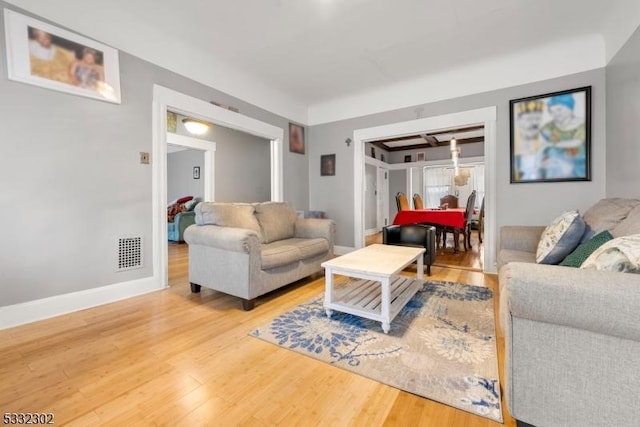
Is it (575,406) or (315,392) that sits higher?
(575,406)

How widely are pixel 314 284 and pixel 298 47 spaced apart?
2.58 metres

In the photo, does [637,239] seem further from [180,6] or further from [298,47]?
[180,6]

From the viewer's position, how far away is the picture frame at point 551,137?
2.85 meters

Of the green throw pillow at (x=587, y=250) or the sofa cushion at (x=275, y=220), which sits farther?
the sofa cushion at (x=275, y=220)

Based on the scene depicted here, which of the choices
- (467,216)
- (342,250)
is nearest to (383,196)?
(467,216)

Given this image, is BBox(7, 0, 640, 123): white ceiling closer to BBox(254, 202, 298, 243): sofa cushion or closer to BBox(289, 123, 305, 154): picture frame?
BBox(289, 123, 305, 154): picture frame

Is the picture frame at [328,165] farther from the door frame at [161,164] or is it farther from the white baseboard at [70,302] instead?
the white baseboard at [70,302]

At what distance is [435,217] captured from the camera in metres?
4.46

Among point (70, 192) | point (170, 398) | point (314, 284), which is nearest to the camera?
point (170, 398)

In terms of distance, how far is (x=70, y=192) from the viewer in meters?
2.20

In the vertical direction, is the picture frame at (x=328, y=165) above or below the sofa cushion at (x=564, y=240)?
above

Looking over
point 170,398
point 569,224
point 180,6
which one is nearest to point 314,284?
point 170,398

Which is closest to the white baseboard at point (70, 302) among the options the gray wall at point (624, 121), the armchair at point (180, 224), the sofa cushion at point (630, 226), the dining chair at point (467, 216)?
the armchair at point (180, 224)

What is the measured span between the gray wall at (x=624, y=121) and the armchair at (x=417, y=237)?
165 cm
